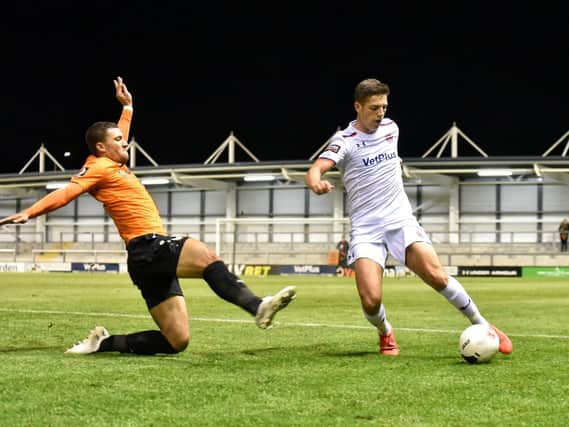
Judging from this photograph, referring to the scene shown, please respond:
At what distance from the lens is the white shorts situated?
7.52 meters

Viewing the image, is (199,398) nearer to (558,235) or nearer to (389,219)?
(389,219)

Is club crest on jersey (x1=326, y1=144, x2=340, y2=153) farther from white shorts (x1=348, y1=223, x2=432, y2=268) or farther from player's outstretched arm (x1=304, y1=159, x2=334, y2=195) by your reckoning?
white shorts (x1=348, y1=223, x2=432, y2=268)

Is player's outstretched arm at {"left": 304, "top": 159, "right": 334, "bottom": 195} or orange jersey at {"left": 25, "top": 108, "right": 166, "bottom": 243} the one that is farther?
orange jersey at {"left": 25, "top": 108, "right": 166, "bottom": 243}

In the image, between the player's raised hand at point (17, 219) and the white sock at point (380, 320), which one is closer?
the player's raised hand at point (17, 219)

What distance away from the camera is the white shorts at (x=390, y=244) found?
7523mm

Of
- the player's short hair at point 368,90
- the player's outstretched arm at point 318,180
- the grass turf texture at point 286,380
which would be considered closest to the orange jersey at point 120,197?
the grass turf texture at point 286,380

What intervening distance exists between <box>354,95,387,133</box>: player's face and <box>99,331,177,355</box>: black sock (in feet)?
8.48

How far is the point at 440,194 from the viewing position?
174 feet

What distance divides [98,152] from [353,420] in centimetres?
379

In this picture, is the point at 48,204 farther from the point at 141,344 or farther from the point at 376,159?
the point at 376,159

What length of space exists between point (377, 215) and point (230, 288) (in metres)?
1.74

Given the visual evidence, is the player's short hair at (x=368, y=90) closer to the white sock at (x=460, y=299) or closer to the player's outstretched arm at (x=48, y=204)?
the white sock at (x=460, y=299)

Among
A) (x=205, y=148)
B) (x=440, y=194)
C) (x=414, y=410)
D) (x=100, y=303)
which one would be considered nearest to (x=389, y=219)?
(x=414, y=410)

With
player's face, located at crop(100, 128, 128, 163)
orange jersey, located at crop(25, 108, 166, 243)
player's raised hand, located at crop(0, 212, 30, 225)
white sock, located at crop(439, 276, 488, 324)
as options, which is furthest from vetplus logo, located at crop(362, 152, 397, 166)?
player's raised hand, located at crop(0, 212, 30, 225)
